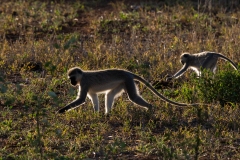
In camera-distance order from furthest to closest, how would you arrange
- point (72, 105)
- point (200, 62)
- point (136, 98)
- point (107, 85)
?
point (200, 62) < point (107, 85) < point (136, 98) < point (72, 105)

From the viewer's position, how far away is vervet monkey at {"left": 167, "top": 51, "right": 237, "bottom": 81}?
10805mm

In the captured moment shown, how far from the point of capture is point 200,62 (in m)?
11.0

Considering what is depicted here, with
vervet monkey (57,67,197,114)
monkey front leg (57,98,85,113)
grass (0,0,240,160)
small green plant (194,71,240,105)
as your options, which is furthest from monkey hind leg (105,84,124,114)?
small green plant (194,71,240,105)

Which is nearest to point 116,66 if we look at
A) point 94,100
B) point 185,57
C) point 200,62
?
point 185,57

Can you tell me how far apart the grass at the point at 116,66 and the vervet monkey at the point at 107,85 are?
0.53 feet

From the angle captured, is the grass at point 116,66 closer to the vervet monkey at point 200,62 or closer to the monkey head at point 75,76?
the vervet monkey at point 200,62

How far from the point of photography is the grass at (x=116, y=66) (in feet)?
24.6

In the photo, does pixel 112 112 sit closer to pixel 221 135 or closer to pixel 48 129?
pixel 48 129

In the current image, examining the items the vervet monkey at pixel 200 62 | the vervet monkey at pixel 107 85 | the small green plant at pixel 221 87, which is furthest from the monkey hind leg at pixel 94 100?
the vervet monkey at pixel 200 62

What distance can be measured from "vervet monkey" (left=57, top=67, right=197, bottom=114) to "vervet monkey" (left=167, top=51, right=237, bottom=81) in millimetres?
1686

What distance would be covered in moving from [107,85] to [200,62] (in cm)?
242

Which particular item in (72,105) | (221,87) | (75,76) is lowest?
(72,105)

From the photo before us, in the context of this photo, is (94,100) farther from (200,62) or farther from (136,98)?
(200,62)

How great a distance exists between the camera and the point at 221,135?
317 inches
